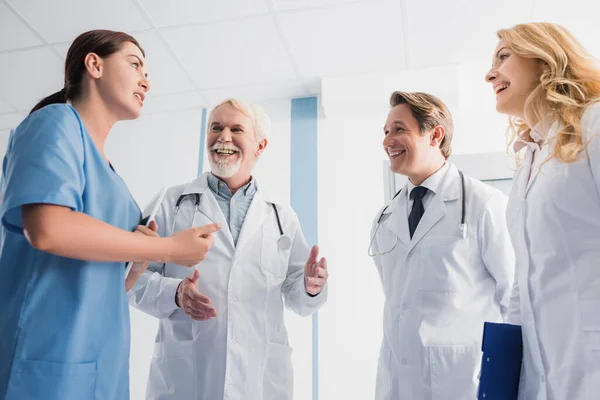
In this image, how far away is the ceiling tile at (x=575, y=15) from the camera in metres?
2.49

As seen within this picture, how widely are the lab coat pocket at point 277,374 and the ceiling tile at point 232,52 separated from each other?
181cm

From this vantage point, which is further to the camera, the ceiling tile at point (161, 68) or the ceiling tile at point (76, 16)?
the ceiling tile at point (161, 68)

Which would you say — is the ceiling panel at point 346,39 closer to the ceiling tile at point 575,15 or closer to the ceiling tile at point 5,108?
the ceiling tile at point 575,15

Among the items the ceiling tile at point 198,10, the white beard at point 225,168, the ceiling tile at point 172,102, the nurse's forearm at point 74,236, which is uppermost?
the ceiling tile at point 198,10

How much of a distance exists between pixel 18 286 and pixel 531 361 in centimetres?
115

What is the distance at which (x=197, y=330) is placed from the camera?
1557mm

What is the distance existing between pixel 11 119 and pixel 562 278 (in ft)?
12.7

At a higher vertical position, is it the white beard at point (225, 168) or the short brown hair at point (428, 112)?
the short brown hair at point (428, 112)

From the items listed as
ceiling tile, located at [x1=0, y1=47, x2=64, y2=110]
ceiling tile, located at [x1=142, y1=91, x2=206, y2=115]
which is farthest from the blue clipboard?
ceiling tile, located at [x1=0, y1=47, x2=64, y2=110]

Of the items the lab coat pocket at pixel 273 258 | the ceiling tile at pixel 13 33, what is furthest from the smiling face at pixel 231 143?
the ceiling tile at pixel 13 33

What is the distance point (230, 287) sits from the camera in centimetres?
158

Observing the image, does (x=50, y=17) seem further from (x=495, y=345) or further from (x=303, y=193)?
(x=495, y=345)

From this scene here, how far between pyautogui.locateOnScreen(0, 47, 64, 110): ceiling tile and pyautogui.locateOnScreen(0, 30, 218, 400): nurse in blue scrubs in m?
2.25

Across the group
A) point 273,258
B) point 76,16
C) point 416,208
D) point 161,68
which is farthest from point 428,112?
point 76,16
